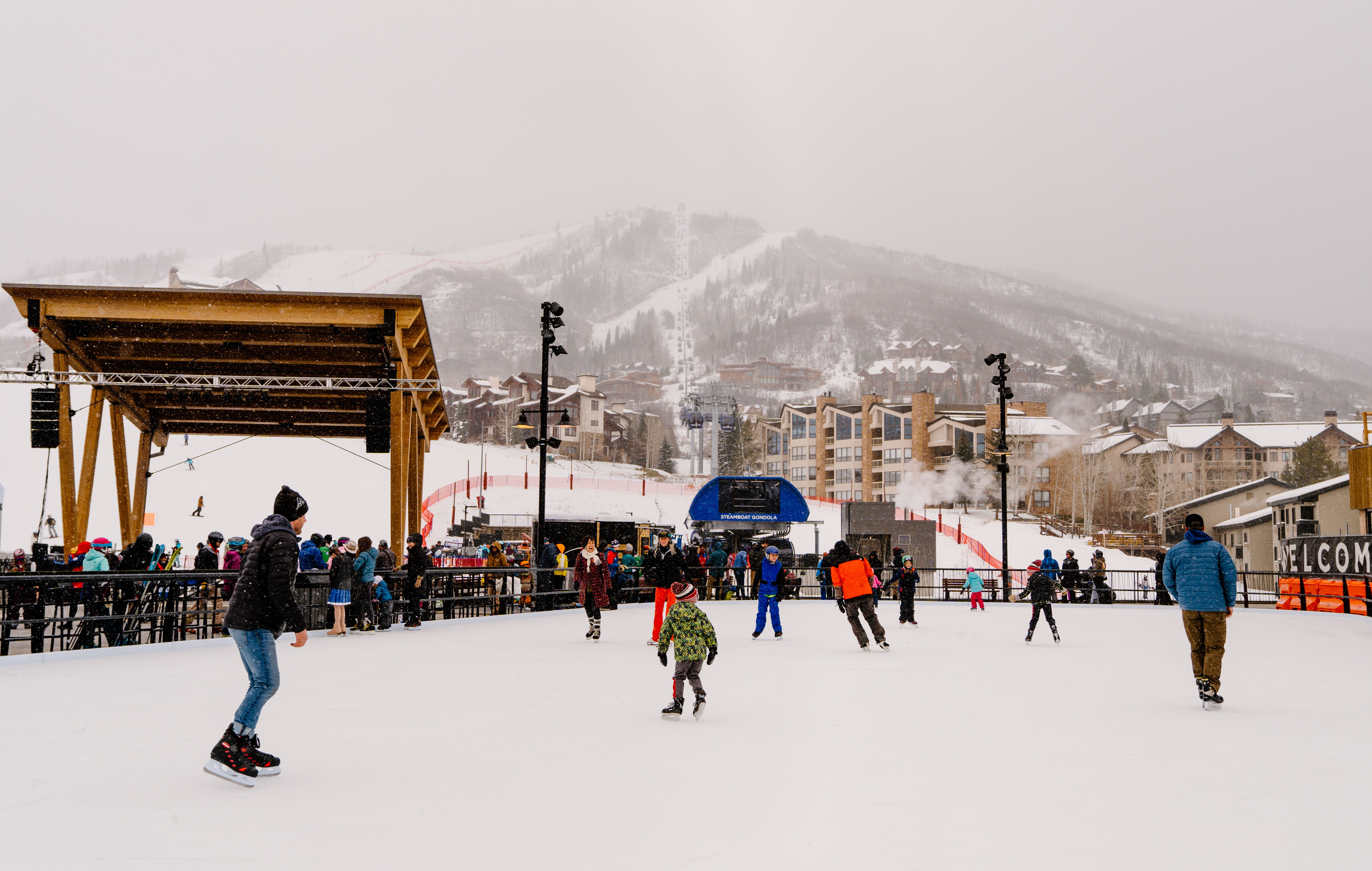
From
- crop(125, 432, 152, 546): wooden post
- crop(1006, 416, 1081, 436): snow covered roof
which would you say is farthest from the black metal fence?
crop(1006, 416, 1081, 436): snow covered roof

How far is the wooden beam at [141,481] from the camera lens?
31094 millimetres

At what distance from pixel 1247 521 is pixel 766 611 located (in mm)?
51258

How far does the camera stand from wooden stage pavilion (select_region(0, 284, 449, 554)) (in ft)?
74.2

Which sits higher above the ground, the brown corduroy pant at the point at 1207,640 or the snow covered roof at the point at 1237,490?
the snow covered roof at the point at 1237,490

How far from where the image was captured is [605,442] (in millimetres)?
141750

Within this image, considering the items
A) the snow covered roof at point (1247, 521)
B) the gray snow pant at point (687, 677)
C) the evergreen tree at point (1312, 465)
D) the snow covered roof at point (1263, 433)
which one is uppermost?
the snow covered roof at point (1263, 433)

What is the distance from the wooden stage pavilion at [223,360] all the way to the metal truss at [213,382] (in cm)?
6

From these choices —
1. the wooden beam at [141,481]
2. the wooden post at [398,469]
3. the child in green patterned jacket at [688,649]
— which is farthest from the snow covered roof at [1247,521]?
the child in green patterned jacket at [688,649]

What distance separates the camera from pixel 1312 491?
48156 mm

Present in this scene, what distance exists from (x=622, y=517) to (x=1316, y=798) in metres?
37.1

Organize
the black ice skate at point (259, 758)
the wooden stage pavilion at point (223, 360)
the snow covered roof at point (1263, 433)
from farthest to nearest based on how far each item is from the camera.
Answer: the snow covered roof at point (1263, 433), the wooden stage pavilion at point (223, 360), the black ice skate at point (259, 758)

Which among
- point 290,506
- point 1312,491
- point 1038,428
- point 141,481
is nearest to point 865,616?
point 290,506

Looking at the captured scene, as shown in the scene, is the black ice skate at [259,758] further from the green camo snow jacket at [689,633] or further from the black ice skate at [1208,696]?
the black ice skate at [1208,696]

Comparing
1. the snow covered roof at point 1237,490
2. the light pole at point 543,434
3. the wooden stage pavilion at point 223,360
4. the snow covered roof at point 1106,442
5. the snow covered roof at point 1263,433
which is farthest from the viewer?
the snow covered roof at point 1106,442
